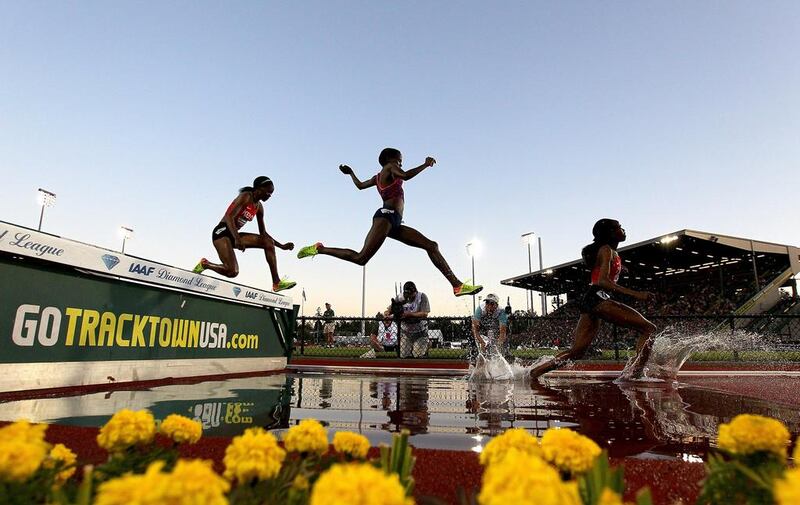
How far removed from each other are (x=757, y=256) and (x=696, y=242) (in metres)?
7.62

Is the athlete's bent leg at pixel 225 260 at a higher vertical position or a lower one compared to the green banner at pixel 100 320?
higher

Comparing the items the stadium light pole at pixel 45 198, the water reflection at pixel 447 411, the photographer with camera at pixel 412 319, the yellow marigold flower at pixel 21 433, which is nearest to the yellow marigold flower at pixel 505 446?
the yellow marigold flower at pixel 21 433

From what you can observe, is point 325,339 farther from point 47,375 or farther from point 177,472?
point 177,472

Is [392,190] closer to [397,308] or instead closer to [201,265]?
[201,265]

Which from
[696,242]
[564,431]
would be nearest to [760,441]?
[564,431]

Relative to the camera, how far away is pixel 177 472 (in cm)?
70

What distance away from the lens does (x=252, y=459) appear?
1.02 m

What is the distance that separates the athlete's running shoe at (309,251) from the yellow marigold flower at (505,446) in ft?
18.0

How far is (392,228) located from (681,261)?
33519mm

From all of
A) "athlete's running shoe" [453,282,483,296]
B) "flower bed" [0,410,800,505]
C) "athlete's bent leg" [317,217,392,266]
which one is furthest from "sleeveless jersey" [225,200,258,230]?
"flower bed" [0,410,800,505]

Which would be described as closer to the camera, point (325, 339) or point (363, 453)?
point (363, 453)

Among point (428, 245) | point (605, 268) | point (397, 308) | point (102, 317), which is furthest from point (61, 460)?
point (397, 308)

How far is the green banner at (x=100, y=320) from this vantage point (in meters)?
4.25

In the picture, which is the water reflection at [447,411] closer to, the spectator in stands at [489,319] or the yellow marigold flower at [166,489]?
the yellow marigold flower at [166,489]
